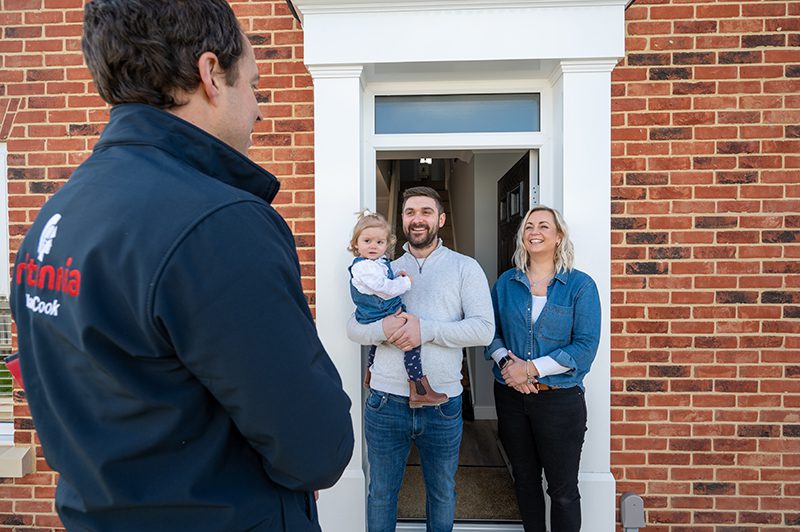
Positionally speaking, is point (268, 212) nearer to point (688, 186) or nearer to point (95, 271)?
point (95, 271)

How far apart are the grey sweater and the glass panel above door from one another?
95cm

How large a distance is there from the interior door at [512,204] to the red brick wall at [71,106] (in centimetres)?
140

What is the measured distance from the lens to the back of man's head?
838mm

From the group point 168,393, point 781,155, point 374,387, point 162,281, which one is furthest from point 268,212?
point 781,155

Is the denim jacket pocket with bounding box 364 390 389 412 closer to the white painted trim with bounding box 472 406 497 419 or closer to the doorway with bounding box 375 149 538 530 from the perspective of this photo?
the doorway with bounding box 375 149 538 530

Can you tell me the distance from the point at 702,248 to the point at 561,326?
104 centimetres

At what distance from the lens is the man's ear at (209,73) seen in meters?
0.89

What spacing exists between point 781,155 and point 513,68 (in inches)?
61.3

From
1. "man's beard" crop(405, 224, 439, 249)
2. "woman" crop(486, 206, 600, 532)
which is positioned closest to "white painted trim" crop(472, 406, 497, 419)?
"woman" crop(486, 206, 600, 532)

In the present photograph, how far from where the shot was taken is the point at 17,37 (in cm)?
294

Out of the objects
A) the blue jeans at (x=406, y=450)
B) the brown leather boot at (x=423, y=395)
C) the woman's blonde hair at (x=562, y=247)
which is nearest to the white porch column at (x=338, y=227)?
the blue jeans at (x=406, y=450)

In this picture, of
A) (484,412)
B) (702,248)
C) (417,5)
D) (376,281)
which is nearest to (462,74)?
(417,5)

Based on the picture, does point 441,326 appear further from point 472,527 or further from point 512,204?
point 512,204

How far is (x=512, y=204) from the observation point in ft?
12.8
